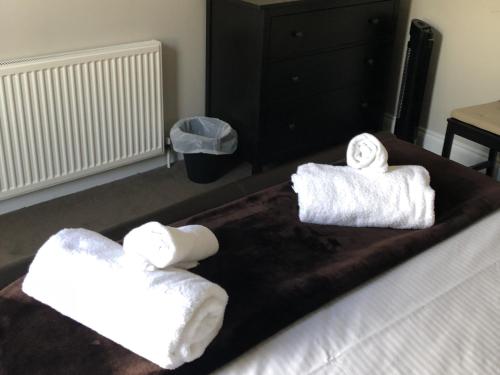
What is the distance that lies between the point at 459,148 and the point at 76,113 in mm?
1972

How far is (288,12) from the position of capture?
8.34 feet

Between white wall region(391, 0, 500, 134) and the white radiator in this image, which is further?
white wall region(391, 0, 500, 134)

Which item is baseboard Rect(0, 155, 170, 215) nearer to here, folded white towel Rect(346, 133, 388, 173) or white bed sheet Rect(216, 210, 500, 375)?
folded white towel Rect(346, 133, 388, 173)

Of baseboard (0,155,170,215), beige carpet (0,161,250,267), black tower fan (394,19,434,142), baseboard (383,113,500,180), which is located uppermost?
black tower fan (394,19,434,142)

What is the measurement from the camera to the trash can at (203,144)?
9.00ft

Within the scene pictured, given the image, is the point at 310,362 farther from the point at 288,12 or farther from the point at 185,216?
the point at 288,12

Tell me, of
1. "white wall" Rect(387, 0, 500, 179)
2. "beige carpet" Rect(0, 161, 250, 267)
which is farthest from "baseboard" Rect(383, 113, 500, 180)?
"beige carpet" Rect(0, 161, 250, 267)

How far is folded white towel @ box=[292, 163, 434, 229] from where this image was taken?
146 centimetres

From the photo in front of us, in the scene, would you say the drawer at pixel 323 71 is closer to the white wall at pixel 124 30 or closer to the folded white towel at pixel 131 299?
the white wall at pixel 124 30

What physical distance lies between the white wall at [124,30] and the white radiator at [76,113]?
7 centimetres

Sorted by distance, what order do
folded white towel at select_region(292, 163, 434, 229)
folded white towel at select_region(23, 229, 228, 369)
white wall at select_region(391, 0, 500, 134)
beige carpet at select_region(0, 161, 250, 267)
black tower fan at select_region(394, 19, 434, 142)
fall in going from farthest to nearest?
black tower fan at select_region(394, 19, 434, 142) → white wall at select_region(391, 0, 500, 134) → beige carpet at select_region(0, 161, 250, 267) → folded white towel at select_region(292, 163, 434, 229) → folded white towel at select_region(23, 229, 228, 369)

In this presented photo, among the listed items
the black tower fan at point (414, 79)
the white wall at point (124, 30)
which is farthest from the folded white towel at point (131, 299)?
the black tower fan at point (414, 79)

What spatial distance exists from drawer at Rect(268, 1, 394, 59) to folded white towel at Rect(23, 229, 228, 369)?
1.67m

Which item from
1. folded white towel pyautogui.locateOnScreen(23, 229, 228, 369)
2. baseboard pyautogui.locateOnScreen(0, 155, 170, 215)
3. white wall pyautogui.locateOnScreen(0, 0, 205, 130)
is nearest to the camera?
folded white towel pyautogui.locateOnScreen(23, 229, 228, 369)
